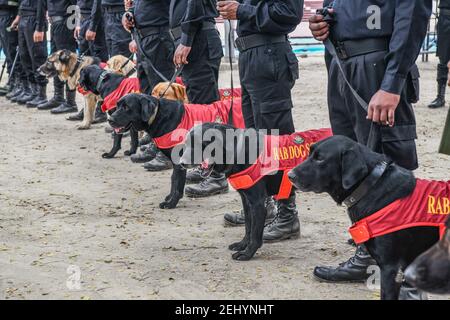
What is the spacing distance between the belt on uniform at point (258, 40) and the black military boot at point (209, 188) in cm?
140

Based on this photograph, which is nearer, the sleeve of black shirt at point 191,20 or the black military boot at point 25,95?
the sleeve of black shirt at point 191,20

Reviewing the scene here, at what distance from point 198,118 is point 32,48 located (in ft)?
18.8

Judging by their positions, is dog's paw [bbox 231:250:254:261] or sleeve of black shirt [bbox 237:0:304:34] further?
sleeve of black shirt [bbox 237:0:304:34]

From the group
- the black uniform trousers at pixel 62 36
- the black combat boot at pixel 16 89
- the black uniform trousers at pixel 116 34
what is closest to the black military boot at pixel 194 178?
the black uniform trousers at pixel 116 34

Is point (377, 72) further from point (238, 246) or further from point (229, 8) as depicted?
point (238, 246)

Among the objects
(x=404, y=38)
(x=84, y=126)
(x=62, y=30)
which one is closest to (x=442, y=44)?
(x=84, y=126)

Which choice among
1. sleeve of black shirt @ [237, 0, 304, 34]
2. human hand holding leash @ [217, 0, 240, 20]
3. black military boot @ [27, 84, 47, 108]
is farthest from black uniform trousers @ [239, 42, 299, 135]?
black military boot @ [27, 84, 47, 108]

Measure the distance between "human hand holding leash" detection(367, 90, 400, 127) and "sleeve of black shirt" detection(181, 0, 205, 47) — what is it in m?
2.52

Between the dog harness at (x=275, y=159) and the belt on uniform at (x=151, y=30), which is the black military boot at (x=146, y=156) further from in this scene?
the dog harness at (x=275, y=159)

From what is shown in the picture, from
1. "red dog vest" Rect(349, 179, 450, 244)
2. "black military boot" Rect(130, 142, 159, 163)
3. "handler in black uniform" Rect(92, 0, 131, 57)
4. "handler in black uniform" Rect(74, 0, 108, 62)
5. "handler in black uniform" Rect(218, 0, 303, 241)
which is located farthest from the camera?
"handler in black uniform" Rect(74, 0, 108, 62)

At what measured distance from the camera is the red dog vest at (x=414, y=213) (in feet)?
10.4

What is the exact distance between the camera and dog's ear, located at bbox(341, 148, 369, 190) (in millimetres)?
3268

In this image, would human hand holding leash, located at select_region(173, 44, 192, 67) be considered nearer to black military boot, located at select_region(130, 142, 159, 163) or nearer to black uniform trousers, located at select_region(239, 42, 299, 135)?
black uniform trousers, located at select_region(239, 42, 299, 135)

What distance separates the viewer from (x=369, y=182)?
328 centimetres
